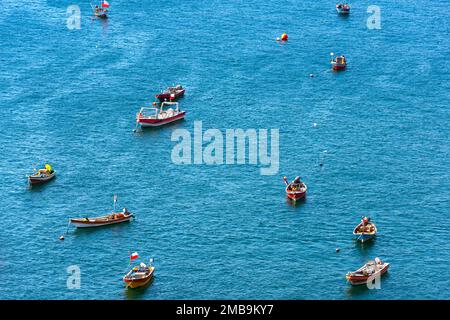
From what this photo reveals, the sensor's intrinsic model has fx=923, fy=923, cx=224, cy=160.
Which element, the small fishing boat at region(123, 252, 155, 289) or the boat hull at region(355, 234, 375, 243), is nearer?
the small fishing boat at region(123, 252, 155, 289)

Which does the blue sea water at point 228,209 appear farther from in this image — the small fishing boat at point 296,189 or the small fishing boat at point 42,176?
the small fishing boat at point 296,189

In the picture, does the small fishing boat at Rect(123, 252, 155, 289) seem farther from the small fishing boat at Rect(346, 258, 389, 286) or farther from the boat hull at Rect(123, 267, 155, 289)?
the small fishing boat at Rect(346, 258, 389, 286)

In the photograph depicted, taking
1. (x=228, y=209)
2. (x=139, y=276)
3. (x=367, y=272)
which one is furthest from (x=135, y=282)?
(x=367, y=272)

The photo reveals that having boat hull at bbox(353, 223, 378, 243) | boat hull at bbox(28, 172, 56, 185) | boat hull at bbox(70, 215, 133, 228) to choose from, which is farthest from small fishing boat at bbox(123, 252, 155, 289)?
boat hull at bbox(28, 172, 56, 185)

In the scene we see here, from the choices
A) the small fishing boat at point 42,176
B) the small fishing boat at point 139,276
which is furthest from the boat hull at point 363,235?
the small fishing boat at point 42,176

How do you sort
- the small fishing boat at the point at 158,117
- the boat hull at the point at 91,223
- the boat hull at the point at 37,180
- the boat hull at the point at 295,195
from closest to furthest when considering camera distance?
the boat hull at the point at 91,223, the boat hull at the point at 295,195, the boat hull at the point at 37,180, the small fishing boat at the point at 158,117

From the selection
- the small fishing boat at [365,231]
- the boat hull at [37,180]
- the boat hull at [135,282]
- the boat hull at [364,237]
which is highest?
the boat hull at [37,180]
